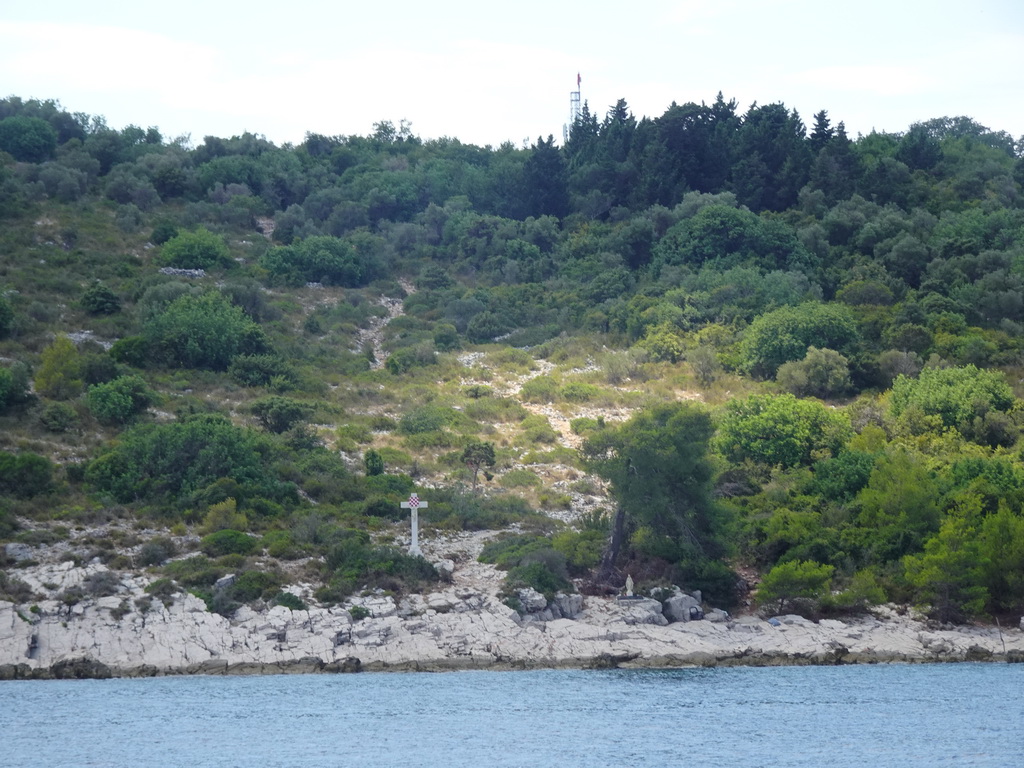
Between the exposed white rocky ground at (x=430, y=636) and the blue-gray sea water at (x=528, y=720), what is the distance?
2.97ft

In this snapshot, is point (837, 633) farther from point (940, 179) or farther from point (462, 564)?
point (940, 179)

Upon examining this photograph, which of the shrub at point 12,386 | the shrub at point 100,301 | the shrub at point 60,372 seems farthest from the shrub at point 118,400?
the shrub at point 100,301

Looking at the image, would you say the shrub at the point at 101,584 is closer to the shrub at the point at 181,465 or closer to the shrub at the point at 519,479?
the shrub at the point at 181,465

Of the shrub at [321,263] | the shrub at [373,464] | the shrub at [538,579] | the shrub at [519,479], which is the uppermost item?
the shrub at [321,263]

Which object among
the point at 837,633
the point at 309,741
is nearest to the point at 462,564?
the point at 837,633

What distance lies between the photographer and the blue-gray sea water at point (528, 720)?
26.1 meters

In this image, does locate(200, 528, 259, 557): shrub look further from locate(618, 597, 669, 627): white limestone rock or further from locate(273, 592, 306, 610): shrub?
locate(618, 597, 669, 627): white limestone rock

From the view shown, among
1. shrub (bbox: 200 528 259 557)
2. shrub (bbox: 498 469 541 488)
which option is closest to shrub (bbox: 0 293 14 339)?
shrub (bbox: 200 528 259 557)

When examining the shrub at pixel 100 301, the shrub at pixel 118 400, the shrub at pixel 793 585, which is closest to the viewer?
the shrub at pixel 793 585

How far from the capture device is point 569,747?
2695 cm

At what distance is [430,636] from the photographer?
116ft

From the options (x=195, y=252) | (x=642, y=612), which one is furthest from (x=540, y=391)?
(x=642, y=612)

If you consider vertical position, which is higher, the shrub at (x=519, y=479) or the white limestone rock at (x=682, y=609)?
the shrub at (x=519, y=479)

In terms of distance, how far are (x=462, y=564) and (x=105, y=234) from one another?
41234 millimetres
